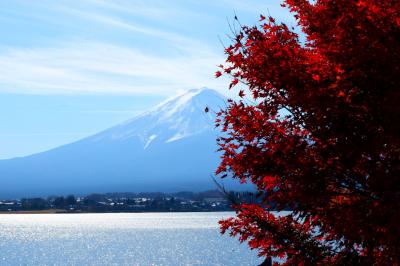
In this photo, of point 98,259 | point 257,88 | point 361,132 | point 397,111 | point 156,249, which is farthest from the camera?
point 156,249

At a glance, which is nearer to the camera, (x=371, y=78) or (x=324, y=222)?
(x=371, y=78)

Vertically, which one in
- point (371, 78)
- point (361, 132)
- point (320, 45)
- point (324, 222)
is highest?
point (320, 45)

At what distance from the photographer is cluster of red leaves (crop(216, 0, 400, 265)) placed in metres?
12.4

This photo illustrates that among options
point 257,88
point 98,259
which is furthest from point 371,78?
point 98,259

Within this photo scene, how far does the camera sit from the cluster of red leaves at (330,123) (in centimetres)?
1238

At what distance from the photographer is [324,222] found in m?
15.0

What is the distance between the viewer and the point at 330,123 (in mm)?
13078

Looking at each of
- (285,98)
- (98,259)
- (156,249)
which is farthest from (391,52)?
(156,249)

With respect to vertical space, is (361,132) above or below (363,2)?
below

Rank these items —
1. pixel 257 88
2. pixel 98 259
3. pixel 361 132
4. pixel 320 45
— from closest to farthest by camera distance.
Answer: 1. pixel 361 132
2. pixel 320 45
3. pixel 257 88
4. pixel 98 259

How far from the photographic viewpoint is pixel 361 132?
12.8 metres

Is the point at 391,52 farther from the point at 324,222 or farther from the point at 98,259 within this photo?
the point at 98,259

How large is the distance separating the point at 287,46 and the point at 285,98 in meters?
1.08

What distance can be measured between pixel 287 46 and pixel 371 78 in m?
2.23
